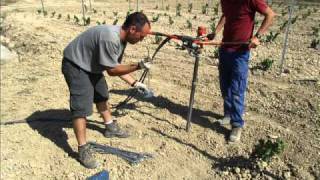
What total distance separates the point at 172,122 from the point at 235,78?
39.2 inches

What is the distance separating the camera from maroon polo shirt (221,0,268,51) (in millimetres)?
4119

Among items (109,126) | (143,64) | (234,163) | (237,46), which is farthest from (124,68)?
(234,163)

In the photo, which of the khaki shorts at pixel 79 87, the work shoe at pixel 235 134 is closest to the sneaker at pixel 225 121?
the work shoe at pixel 235 134

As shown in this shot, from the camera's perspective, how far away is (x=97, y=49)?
3.72 metres

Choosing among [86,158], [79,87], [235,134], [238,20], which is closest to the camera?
[79,87]

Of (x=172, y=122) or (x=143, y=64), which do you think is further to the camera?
(x=172, y=122)

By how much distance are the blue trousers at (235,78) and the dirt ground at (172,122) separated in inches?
12.7

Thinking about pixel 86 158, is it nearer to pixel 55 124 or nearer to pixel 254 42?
pixel 55 124

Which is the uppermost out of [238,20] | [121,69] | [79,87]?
[238,20]

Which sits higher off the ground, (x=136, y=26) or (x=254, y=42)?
(x=136, y=26)

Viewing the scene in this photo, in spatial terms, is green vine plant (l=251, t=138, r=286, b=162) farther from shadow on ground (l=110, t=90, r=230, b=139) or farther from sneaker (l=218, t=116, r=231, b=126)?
sneaker (l=218, t=116, r=231, b=126)

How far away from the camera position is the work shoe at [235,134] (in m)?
4.50

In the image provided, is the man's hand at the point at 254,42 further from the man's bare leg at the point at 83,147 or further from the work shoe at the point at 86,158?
the work shoe at the point at 86,158

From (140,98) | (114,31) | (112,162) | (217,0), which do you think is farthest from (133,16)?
(217,0)
